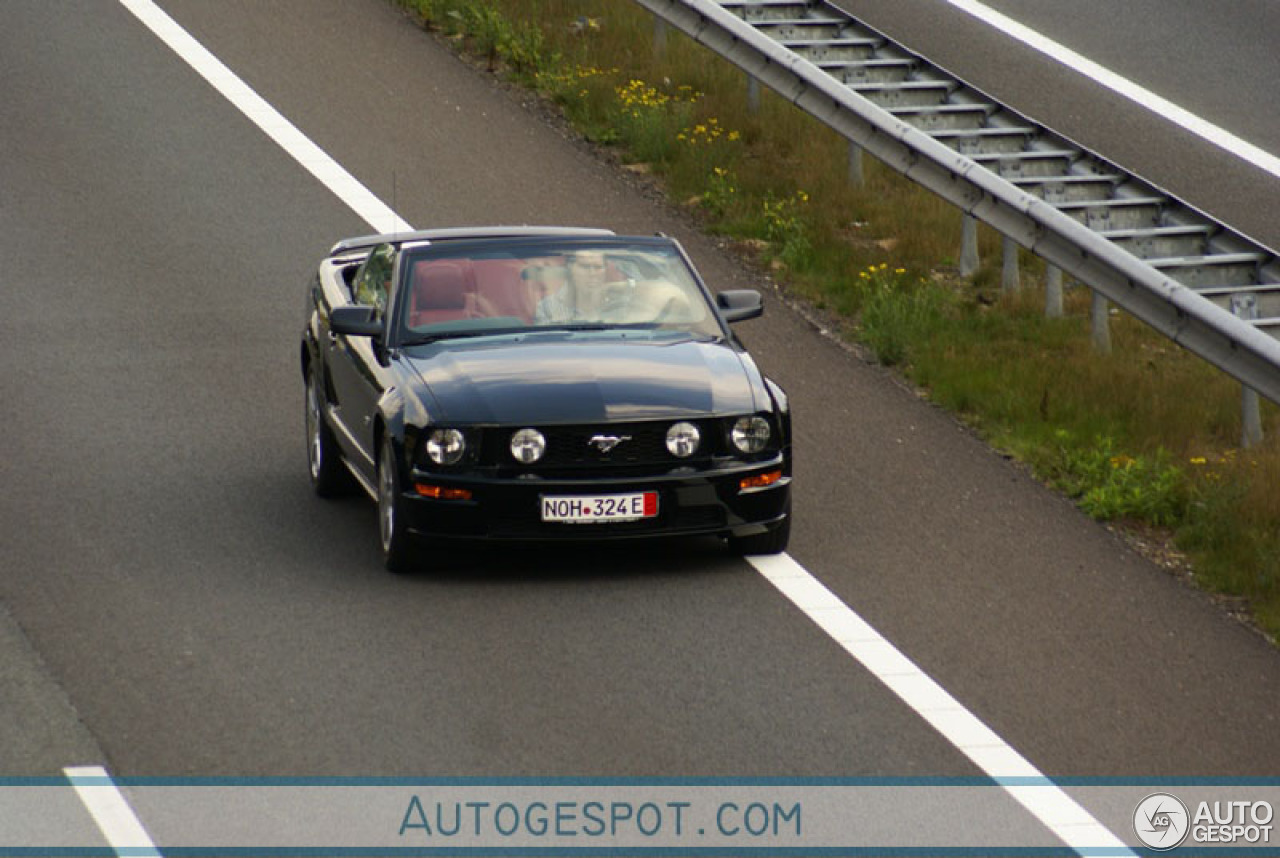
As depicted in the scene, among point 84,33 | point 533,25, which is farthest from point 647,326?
point 84,33

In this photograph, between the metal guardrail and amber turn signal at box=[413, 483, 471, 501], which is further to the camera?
the metal guardrail

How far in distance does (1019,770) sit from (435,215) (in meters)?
10.0

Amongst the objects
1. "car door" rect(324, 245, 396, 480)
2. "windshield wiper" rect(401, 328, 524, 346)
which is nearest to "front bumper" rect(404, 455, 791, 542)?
"car door" rect(324, 245, 396, 480)

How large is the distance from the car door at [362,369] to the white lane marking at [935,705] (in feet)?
6.39

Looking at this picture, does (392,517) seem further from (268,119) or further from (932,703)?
(268,119)

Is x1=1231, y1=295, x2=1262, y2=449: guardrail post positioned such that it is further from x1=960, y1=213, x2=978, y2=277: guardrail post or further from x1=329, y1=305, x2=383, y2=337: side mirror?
x1=329, y1=305, x2=383, y2=337: side mirror

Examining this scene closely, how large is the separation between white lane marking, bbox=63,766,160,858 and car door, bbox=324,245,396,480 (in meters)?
3.32

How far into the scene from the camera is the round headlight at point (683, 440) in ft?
34.3

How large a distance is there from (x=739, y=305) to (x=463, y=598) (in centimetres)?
234

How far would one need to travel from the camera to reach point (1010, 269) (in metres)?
15.7

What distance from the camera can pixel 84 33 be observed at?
22.2 meters

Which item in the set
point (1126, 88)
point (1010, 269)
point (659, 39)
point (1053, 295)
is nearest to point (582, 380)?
point (1053, 295)

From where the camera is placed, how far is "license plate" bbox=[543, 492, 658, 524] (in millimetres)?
10312

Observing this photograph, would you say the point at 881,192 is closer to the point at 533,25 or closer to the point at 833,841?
the point at 533,25
